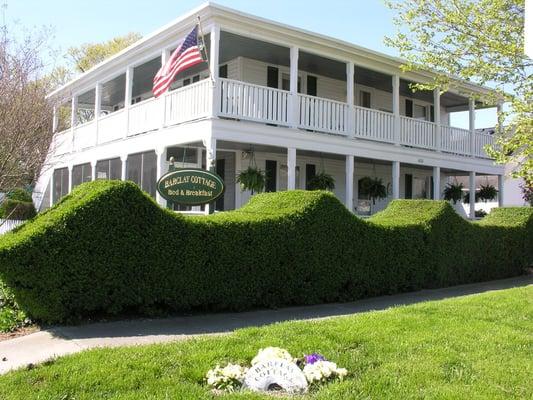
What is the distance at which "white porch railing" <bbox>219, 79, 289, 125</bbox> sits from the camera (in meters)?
13.3

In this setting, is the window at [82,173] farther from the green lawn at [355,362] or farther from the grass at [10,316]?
the green lawn at [355,362]

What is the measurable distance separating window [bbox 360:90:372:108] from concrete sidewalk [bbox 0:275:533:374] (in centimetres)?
1266

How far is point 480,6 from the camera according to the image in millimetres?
10375

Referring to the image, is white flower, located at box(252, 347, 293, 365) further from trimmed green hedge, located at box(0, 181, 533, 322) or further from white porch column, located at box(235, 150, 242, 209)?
white porch column, located at box(235, 150, 242, 209)

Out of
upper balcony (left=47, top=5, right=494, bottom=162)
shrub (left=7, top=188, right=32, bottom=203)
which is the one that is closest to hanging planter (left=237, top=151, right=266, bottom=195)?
upper balcony (left=47, top=5, right=494, bottom=162)

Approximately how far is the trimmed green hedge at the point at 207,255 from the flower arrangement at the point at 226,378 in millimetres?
3008

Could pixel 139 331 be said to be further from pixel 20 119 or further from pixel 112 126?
pixel 112 126

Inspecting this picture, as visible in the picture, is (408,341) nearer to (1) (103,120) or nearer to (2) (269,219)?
(2) (269,219)

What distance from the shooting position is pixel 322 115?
15.6 m

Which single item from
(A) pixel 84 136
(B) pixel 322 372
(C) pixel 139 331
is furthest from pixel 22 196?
(B) pixel 322 372

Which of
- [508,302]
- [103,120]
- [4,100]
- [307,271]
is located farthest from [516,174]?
[103,120]

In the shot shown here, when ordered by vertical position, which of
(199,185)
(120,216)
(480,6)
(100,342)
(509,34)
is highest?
(480,6)

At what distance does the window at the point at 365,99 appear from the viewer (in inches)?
826

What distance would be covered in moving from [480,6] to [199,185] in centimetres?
643
